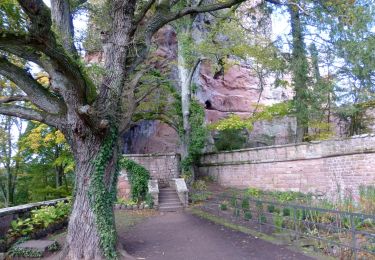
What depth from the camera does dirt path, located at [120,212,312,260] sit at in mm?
6855

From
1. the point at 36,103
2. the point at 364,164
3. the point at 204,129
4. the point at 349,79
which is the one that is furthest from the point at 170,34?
the point at 36,103

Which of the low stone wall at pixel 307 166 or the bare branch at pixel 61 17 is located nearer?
the bare branch at pixel 61 17

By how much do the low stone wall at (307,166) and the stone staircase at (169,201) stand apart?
13.1ft

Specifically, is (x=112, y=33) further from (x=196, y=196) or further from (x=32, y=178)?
(x=32, y=178)

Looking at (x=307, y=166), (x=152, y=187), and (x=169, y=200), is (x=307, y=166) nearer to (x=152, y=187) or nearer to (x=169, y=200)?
(x=169, y=200)

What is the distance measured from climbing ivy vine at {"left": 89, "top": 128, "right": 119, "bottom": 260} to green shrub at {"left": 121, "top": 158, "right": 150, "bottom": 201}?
900 centimetres

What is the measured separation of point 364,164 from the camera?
12.0 meters

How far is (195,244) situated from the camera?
797cm

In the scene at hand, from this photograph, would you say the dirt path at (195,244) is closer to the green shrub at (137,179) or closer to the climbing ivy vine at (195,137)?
the green shrub at (137,179)

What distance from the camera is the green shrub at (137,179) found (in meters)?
16.2

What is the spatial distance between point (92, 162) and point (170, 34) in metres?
20.0

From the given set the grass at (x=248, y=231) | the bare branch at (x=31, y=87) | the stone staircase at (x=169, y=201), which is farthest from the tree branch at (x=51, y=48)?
the stone staircase at (x=169, y=201)

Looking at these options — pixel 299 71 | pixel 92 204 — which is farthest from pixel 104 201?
pixel 299 71

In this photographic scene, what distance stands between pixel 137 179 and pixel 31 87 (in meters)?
10.1
